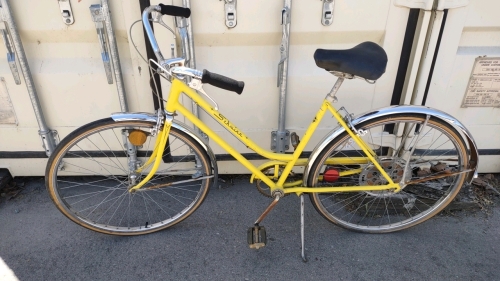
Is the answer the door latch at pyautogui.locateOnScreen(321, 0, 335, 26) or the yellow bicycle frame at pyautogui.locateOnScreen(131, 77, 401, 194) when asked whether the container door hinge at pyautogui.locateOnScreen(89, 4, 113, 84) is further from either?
the door latch at pyautogui.locateOnScreen(321, 0, 335, 26)

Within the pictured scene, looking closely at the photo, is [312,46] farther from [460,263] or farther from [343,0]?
→ [460,263]

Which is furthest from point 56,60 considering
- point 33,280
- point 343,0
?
point 343,0

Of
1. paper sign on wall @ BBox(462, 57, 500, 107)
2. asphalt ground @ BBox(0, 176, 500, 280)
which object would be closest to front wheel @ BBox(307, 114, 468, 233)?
asphalt ground @ BBox(0, 176, 500, 280)

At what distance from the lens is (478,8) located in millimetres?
2232

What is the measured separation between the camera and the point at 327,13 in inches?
87.9

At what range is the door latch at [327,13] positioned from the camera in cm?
221

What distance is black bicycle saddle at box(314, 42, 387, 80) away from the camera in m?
1.88

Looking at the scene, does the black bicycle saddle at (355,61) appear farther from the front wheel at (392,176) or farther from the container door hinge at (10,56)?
the container door hinge at (10,56)

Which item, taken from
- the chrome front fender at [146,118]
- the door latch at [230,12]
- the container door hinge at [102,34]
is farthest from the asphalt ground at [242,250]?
the door latch at [230,12]

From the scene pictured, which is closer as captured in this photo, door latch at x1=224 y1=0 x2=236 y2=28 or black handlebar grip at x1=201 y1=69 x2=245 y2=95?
black handlebar grip at x1=201 y1=69 x2=245 y2=95

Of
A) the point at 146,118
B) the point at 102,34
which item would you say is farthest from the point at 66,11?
the point at 146,118

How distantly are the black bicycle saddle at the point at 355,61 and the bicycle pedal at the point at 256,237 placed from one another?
1069mm

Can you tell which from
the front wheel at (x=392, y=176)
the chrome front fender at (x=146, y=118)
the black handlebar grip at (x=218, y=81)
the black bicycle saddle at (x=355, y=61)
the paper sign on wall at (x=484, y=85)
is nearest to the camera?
the black handlebar grip at (x=218, y=81)

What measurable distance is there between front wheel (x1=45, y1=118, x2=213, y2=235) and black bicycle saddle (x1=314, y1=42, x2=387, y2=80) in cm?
91
